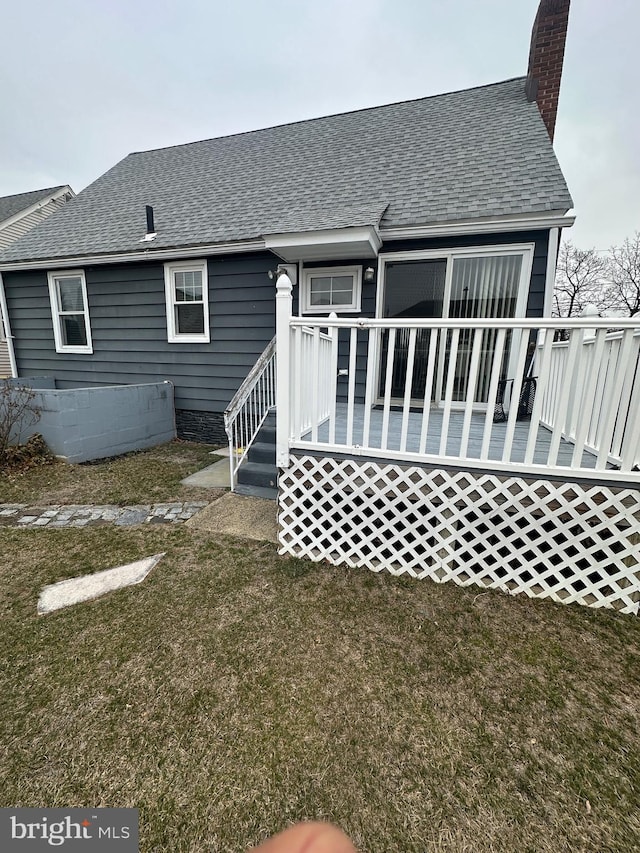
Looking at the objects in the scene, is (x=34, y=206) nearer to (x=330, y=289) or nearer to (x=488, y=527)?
(x=330, y=289)

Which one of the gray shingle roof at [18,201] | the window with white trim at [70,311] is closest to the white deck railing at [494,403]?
the window with white trim at [70,311]

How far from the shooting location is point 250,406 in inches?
177

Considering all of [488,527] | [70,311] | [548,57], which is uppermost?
[548,57]

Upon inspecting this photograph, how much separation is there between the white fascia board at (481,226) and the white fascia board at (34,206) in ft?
57.2

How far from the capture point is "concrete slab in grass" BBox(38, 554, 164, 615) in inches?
93.5

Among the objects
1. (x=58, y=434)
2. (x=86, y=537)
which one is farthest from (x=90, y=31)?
(x=86, y=537)

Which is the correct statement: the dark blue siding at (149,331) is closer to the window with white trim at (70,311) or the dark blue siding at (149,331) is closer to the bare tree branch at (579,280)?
the window with white trim at (70,311)

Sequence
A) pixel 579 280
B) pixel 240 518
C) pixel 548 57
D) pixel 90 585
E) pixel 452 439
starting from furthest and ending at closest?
pixel 579 280 < pixel 548 57 < pixel 240 518 < pixel 452 439 < pixel 90 585

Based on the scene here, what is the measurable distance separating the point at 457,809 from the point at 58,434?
5289mm

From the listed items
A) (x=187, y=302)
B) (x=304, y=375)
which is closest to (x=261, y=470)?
(x=304, y=375)

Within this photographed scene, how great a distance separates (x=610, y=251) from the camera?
17.4 m

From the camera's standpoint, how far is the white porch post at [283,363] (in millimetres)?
2621

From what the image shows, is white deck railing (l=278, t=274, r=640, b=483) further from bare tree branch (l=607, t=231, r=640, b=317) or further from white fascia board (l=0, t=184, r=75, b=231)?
white fascia board (l=0, t=184, r=75, b=231)

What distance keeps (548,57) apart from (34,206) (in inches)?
730
